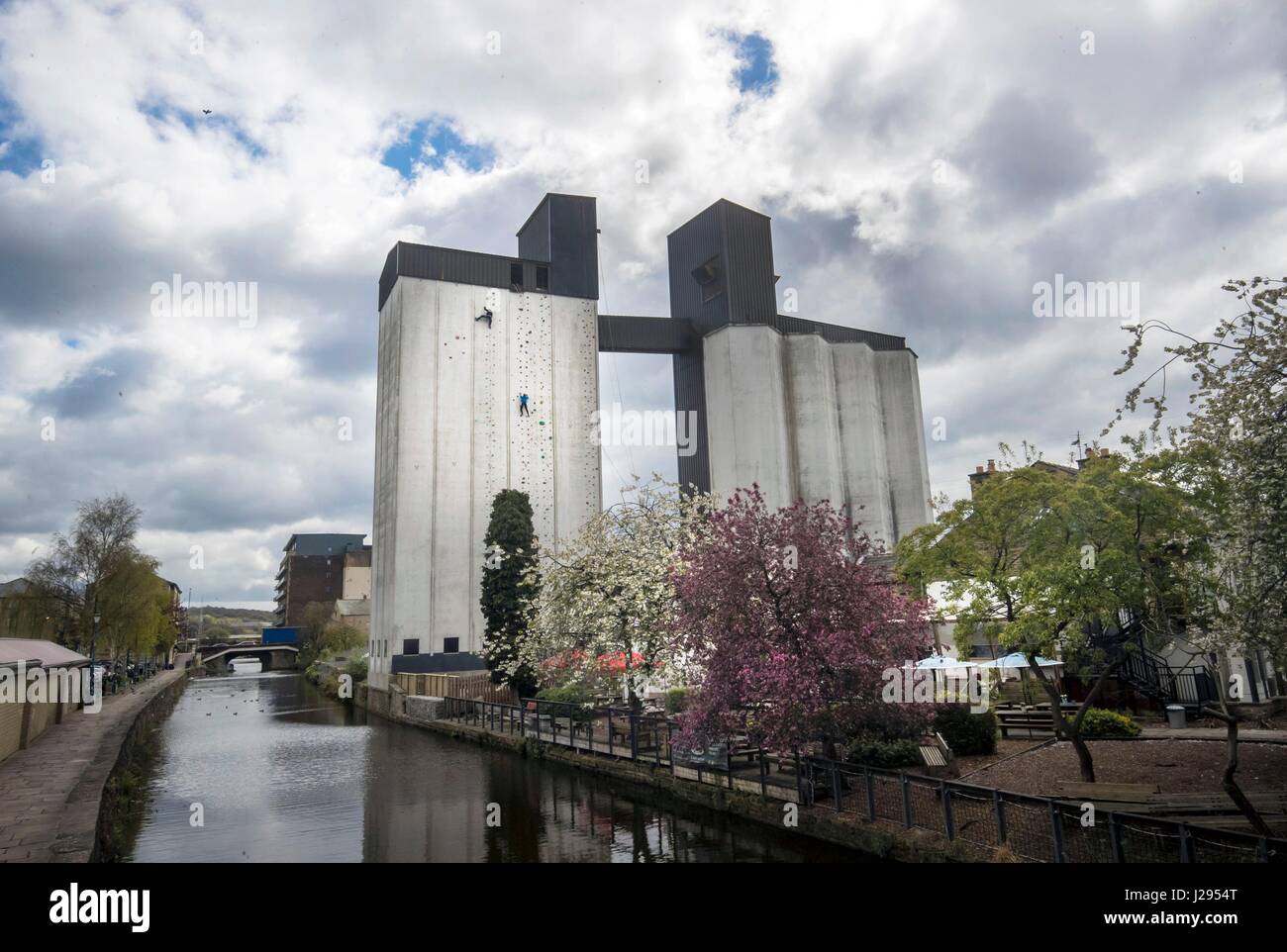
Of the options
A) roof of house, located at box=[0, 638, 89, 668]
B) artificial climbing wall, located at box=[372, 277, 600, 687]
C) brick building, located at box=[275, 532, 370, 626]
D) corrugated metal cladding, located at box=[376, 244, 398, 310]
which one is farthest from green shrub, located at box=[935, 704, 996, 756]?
brick building, located at box=[275, 532, 370, 626]

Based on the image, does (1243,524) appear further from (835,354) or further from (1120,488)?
(835,354)

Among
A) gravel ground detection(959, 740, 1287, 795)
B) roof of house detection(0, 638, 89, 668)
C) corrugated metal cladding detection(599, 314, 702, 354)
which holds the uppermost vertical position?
corrugated metal cladding detection(599, 314, 702, 354)

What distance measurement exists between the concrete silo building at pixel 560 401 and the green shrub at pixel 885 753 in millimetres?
31155

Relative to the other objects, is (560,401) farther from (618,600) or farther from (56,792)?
(56,792)

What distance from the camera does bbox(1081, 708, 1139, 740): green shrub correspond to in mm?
18234

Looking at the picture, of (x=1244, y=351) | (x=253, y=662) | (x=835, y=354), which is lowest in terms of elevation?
(x=253, y=662)

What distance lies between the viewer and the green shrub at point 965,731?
17.7 m

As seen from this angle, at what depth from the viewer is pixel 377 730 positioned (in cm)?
3500

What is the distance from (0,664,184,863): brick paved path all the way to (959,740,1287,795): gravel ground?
15107mm

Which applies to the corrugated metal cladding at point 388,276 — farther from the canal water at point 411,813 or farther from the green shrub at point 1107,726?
the green shrub at point 1107,726

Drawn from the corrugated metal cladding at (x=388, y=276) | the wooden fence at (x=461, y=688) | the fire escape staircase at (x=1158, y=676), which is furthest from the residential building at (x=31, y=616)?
the fire escape staircase at (x=1158, y=676)

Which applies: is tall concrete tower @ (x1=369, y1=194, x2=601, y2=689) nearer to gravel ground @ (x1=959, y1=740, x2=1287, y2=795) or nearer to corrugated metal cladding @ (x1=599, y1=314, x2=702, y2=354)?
corrugated metal cladding @ (x1=599, y1=314, x2=702, y2=354)
